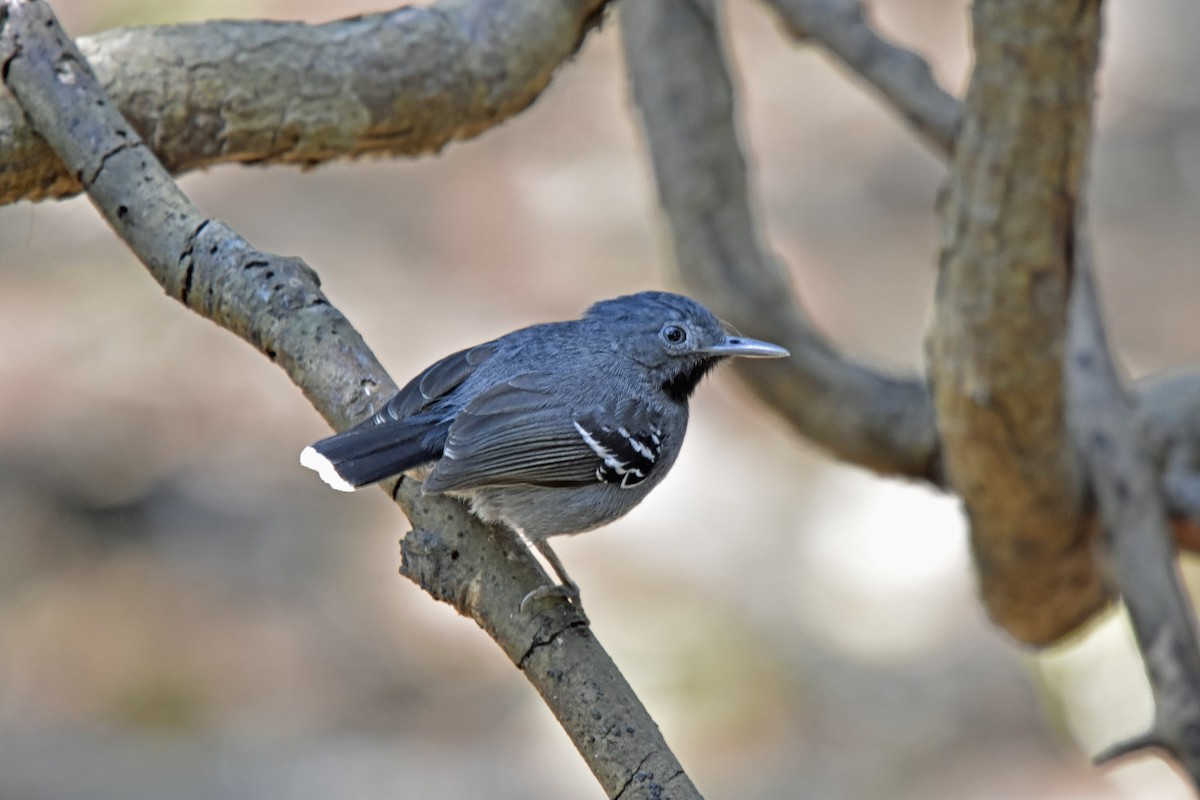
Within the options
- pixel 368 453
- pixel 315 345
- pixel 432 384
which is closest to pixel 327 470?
→ pixel 368 453

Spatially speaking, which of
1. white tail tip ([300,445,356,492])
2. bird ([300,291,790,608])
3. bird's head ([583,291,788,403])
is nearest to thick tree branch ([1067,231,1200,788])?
bird's head ([583,291,788,403])

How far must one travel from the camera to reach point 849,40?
17.6ft

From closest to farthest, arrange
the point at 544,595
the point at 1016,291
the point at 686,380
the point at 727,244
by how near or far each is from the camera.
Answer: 1. the point at 544,595
2. the point at 686,380
3. the point at 1016,291
4. the point at 727,244

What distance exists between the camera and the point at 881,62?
5.34 m

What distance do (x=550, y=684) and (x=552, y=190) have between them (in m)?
8.89

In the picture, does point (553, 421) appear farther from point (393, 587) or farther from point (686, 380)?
point (393, 587)

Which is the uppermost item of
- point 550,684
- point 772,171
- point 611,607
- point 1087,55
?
point 772,171

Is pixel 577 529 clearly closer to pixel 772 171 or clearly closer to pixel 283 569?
pixel 283 569

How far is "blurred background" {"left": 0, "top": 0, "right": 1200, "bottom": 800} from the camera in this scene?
24.3 ft

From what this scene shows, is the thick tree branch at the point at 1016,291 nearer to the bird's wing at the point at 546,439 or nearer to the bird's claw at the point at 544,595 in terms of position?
the bird's wing at the point at 546,439

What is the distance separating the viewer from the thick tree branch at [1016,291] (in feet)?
12.3

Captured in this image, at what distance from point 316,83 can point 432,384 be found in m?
1.02

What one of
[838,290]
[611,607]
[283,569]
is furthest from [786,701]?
[838,290]

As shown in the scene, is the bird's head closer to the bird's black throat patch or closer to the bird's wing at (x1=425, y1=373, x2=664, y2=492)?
the bird's black throat patch
